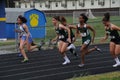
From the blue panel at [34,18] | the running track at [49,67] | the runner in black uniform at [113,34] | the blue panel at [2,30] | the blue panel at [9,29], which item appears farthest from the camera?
the blue panel at [9,29]

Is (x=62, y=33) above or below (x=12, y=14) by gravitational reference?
above

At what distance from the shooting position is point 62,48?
14.7 metres

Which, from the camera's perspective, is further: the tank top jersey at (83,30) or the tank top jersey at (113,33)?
the tank top jersey at (83,30)

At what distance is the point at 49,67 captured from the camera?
1420 centimetres

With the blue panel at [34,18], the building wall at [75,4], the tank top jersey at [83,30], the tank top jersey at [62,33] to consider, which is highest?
the tank top jersey at [83,30]

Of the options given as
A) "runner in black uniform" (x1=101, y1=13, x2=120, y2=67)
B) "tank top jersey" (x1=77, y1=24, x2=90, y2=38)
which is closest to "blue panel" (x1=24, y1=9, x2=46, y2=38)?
"tank top jersey" (x1=77, y1=24, x2=90, y2=38)

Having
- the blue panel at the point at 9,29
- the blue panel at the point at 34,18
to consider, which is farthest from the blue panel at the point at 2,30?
the blue panel at the point at 34,18

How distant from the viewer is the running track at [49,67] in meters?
12.4

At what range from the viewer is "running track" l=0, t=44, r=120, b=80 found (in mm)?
12391

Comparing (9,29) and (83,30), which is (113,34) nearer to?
(83,30)

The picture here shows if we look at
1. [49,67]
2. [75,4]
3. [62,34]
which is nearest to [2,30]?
[62,34]

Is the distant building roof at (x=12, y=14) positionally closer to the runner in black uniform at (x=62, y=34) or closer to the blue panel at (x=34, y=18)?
the blue panel at (x=34, y=18)

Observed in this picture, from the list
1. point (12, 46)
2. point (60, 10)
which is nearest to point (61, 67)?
point (12, 46)

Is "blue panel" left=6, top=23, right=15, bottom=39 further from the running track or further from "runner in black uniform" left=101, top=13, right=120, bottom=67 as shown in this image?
"runner in black uniform" left=101, top=13, right=120, bottom=67
